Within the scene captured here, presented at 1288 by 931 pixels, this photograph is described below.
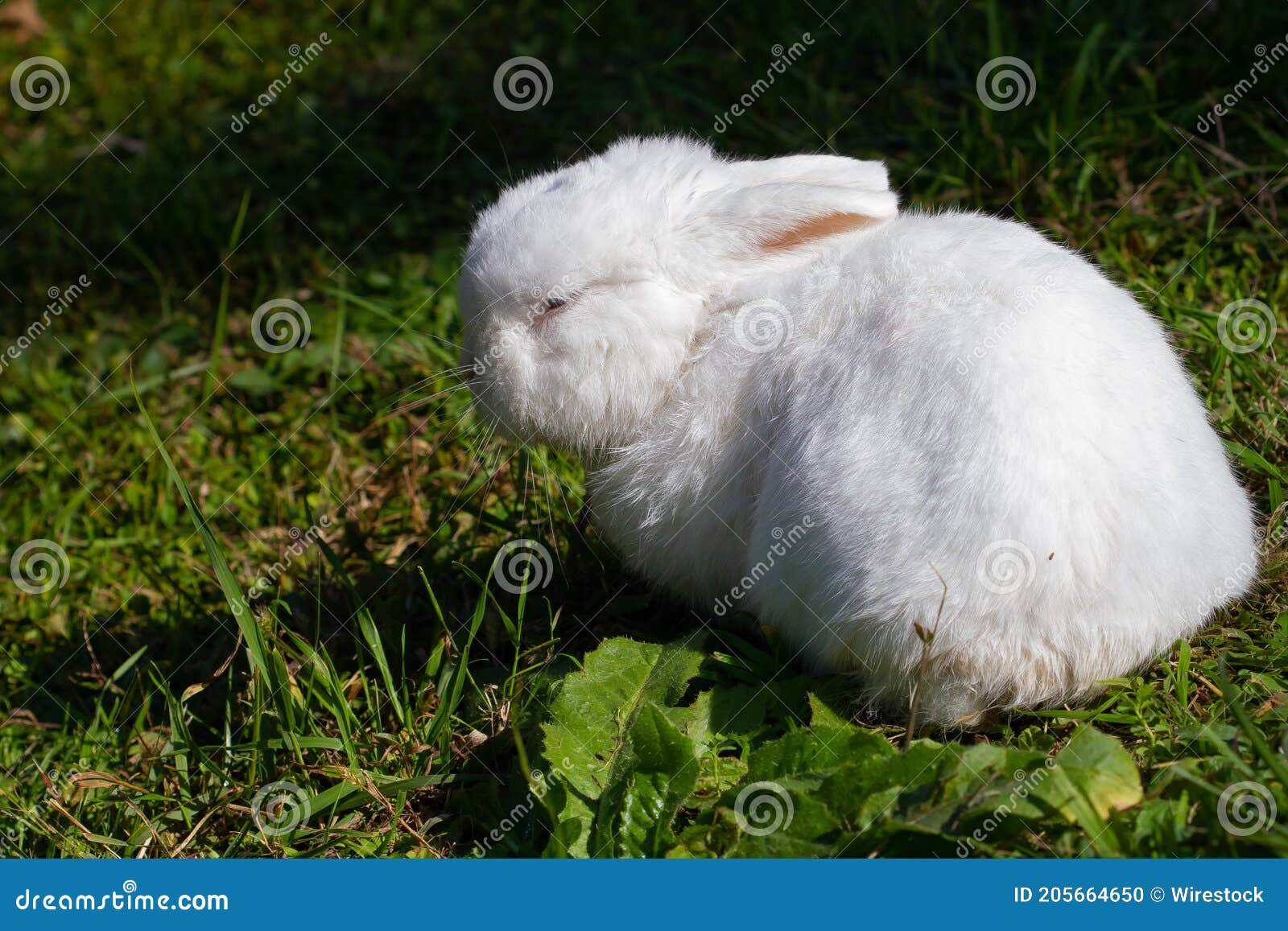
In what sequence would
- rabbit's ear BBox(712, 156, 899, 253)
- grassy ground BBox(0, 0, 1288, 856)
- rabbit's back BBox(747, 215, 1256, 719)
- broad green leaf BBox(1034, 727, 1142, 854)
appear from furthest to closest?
rabbit's ear BBox(712, 156, 899, 253)
grassy ground BBox(0, 0, 1288, 856)
rabbit's back BBox(747, 215, 1256, 719)
broad green leaf BBox(1034, 727, 1142, 854)

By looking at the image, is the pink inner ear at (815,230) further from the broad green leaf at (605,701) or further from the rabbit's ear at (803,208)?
the broad green leaf at (605,701)

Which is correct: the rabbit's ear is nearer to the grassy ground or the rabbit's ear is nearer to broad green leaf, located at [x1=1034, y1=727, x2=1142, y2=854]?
the grassy ground

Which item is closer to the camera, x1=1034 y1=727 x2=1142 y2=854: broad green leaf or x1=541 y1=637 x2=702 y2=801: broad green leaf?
x1=1034 y1=727 x2=1142 y2=854: broad green leaf

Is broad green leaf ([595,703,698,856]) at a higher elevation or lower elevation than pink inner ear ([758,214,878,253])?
A: lower

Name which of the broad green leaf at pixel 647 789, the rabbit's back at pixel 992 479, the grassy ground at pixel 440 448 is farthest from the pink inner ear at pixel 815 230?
the broad green leaf at pixel 647 789

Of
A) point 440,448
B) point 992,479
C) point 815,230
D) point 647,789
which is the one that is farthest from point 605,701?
point 440,448

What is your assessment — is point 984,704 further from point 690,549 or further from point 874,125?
point 874,125

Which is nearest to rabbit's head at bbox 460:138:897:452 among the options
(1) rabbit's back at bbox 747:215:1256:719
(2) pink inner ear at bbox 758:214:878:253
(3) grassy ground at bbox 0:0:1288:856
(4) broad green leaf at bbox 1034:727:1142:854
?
(2) pink inner ear at bbox 758:214:878:253
